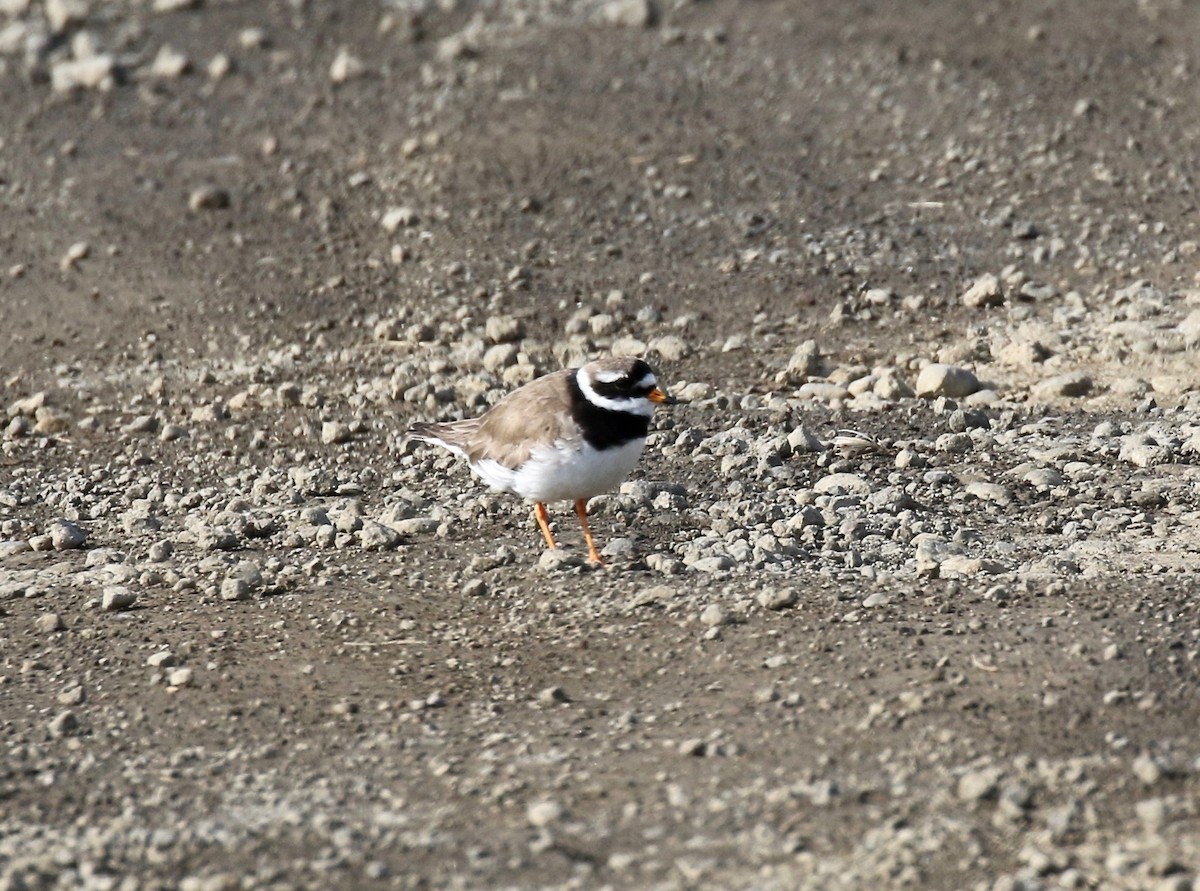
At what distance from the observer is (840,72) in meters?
16.2

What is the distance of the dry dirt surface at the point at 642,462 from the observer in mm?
6445

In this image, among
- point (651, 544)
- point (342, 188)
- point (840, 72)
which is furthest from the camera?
point (840, 72)

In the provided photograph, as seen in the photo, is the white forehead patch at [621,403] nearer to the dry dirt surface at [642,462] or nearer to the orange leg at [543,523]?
the orange leg at [543,523]

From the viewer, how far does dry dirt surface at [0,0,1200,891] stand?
6.45 meters

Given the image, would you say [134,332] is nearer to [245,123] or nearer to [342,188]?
[342,188]

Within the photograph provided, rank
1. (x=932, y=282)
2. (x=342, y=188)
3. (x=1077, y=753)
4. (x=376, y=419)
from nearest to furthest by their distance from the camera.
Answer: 1. (x=1077, y=753)
2. (x=376, y=419)
3. (x=932, y=282)
4. (x=342, y=188)

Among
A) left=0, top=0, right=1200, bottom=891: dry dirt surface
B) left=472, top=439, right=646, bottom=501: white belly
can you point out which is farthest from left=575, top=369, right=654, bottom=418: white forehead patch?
left=0, top=0, right=1200, bottom=891: dry dirt surface

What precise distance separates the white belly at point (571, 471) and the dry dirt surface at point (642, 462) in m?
0.36

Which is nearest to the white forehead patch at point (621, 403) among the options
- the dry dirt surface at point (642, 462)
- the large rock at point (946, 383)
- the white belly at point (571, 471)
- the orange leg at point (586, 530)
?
the white belly at point (571, 471)

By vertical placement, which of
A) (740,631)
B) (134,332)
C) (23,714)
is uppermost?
(740,631)

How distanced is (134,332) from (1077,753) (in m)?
8.83

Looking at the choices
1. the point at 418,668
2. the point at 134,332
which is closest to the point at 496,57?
the point at 134,332

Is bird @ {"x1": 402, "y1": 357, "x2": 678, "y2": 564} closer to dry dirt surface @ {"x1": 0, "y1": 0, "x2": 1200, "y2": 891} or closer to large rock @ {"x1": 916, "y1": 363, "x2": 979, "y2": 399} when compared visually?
dry dirt surface @ {"x1": 0, "y1": 0, "x2": 1200, "y2": 891}

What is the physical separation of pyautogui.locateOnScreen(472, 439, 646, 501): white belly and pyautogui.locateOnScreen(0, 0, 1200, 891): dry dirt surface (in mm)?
361
